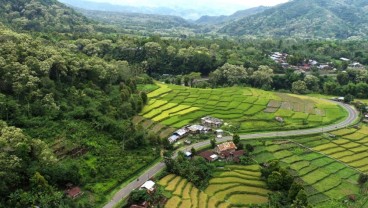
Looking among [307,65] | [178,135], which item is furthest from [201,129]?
[307,65]

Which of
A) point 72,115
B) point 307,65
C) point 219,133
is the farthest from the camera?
point 307,65

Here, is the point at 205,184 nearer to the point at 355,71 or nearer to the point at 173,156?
the point at 173,156

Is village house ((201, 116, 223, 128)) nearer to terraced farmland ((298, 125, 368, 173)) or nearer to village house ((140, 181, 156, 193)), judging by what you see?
terraced farmland ((298, 125, 368, 173))

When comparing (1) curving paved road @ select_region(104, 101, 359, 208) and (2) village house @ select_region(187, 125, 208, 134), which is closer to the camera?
(1) curving paved road @ select_region(104, 101, 359, 208)

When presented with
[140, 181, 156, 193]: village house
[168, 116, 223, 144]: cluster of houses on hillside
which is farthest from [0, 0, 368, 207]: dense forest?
[168, 116, 223, 144]: cluster of houses on hillside

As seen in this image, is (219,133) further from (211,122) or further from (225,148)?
(225,148)

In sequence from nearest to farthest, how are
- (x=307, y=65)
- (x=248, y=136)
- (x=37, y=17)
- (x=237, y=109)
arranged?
1. (x=248, y=136)
2. (x=237, y=109)
3. (x=307, y=65)
4. (x=37, y=17)

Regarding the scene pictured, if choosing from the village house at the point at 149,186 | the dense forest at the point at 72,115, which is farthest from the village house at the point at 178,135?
the village house at the point at 149,186

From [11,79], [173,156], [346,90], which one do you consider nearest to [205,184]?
[173,156]
